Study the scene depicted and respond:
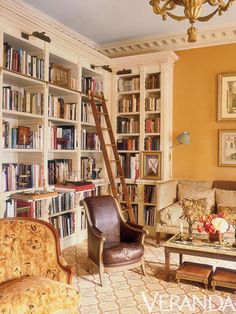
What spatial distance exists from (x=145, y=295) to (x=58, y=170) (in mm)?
2141

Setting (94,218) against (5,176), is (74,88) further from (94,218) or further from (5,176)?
(94,218)

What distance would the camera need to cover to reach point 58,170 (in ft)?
14.9

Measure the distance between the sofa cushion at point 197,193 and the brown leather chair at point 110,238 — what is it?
4.56 feet

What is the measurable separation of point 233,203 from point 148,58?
261 centimetres

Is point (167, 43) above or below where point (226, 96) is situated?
above

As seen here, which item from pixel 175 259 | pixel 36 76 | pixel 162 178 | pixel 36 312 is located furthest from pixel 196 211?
pixel 36 76

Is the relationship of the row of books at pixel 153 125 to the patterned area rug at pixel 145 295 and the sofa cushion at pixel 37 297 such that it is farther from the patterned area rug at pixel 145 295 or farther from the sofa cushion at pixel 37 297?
the sofa cushion at pixel 37 297

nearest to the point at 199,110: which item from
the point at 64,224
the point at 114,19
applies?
the point at 114,19

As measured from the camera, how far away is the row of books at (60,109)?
4.36 meters

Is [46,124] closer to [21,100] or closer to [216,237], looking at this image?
[21,100]

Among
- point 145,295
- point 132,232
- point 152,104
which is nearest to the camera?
point 145,295

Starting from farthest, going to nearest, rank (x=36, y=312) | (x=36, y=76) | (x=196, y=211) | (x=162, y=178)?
(x=162, y=178) < (x=36, y=76) < (x=196, y=211) < (x=36, y=312)

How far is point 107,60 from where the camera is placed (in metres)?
5.44

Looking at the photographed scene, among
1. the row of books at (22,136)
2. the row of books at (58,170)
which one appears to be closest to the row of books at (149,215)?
the row of books at (58,170)
